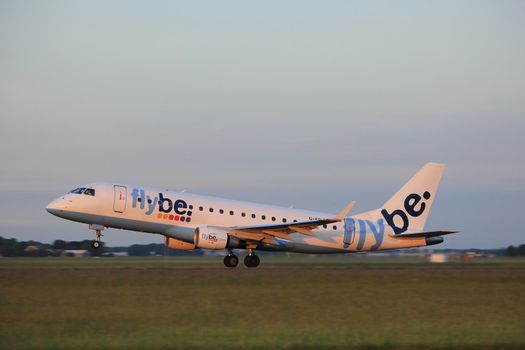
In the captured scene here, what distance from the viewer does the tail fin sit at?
149ft

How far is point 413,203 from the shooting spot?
1794 inches

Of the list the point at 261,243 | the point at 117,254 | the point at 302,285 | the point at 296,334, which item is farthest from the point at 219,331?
the point at 117,254

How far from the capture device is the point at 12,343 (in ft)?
58.7

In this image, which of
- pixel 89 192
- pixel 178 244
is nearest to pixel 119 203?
pixel 89 192

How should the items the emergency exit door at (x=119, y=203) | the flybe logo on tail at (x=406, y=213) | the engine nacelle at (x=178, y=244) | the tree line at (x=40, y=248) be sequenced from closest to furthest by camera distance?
the emergency exit door at (x=119, y=203)
the engine nacelle at (x=178, y=244)
the flybe logo on tail at (x=406, y=213)
the tree line at (x=40, y=248)

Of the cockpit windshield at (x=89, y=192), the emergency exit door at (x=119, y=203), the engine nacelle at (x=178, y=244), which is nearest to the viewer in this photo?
the emergency exit door at (x=119, y=203)

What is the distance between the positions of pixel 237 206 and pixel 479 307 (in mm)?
19480

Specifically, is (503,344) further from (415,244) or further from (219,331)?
(415,244)

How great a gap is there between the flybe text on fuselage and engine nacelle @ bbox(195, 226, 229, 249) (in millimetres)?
1305

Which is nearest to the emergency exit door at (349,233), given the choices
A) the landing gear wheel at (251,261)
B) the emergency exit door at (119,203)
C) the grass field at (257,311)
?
the landing gear wheel at (251,261)

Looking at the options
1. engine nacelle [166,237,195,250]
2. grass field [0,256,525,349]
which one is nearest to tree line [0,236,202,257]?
engine nacelle [166,237,195,250]

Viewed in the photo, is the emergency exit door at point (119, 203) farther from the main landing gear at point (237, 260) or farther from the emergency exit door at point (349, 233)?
the emergency exit door at point (349, 233)

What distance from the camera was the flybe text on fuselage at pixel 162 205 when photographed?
40281 millimetres

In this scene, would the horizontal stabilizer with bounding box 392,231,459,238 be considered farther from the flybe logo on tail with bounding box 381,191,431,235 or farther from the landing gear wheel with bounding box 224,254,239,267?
the landing gear wheel with bounding box 224,254,239,267
